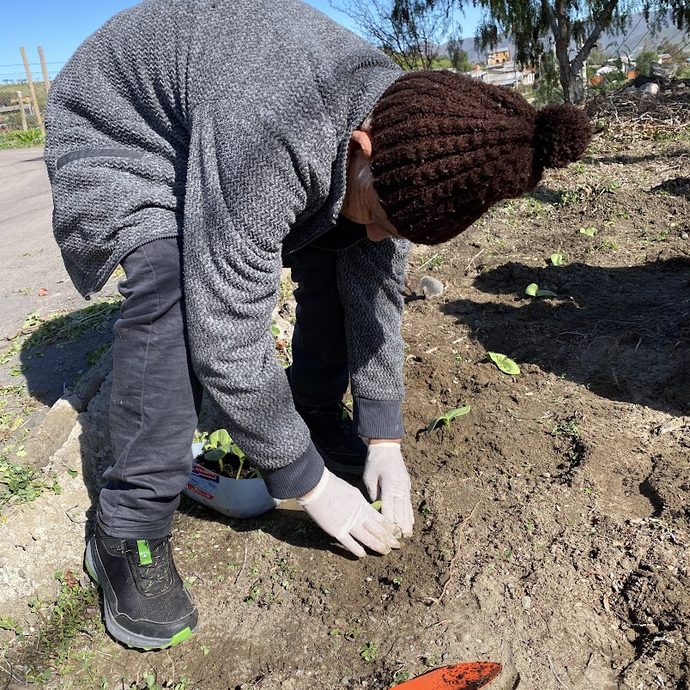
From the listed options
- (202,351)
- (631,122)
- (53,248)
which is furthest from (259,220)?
(631,122)

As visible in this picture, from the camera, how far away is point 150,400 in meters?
1.56

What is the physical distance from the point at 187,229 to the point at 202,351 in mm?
256

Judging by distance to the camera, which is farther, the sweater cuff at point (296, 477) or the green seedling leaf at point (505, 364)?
the green seedling leaf at point (505, 364)

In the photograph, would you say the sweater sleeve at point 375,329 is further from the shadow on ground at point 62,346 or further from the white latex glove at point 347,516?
the shadow on ground at point 62,346

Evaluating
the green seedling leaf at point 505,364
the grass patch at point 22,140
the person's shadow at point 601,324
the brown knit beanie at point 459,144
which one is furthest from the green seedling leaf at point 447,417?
the grass patch at point 22,140

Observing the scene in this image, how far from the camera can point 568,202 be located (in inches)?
186

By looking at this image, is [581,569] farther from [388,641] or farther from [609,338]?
[609,338]

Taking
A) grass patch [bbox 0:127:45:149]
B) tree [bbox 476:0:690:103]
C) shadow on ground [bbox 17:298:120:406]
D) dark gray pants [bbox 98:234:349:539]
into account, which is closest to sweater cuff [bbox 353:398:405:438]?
dark gray pants [bbox 98:234:349:539]

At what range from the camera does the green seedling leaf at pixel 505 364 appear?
2.64m

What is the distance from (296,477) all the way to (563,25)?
7.78m

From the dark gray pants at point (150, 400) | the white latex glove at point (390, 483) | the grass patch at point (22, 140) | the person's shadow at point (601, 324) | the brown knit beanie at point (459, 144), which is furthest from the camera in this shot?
the grass patch at point (22, 140)

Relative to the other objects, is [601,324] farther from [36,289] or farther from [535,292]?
[36,289]

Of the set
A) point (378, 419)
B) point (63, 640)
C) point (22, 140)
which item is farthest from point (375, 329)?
point (22, 140)

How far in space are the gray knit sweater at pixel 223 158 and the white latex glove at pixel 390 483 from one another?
14.4 inches
